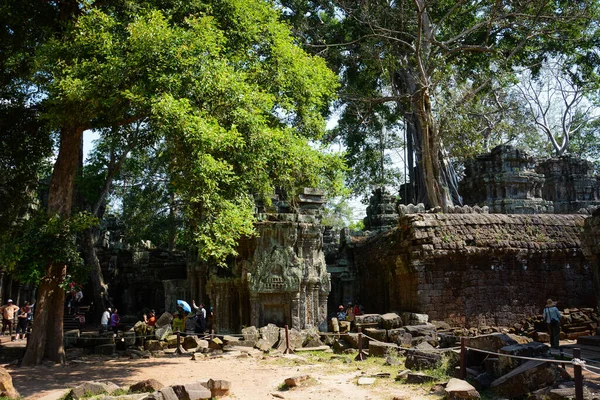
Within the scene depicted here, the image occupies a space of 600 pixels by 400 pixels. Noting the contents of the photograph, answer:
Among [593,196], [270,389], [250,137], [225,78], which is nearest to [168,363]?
[270,389]

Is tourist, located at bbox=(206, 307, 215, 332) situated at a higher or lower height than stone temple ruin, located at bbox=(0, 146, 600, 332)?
lower

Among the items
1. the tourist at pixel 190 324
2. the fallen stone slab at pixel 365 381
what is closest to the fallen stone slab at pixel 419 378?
the fallen stone slab at pixel 365 381

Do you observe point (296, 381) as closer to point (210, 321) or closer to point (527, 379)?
point (527, 379)

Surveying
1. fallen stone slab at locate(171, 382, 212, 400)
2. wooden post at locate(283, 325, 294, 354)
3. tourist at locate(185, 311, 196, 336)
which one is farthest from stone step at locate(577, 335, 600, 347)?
Answer: tourist at locate(185, 311, 196, 336)

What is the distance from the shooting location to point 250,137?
10820 millimetres

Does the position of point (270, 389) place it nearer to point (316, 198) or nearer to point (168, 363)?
point (168, 363)

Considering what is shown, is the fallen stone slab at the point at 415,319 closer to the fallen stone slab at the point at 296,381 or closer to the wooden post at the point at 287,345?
the wooden post at the point at 287,345

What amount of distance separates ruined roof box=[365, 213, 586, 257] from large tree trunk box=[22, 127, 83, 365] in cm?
875

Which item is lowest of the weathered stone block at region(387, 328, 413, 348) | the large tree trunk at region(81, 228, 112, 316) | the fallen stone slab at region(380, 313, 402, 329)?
the weathered stone block at region(387, 328, 413, 348)

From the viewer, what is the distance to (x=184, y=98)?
9.85m

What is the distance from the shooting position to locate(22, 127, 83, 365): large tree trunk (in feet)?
36.8

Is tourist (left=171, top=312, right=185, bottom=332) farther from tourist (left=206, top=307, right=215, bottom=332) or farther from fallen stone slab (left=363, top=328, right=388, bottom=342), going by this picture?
fallen stone slab (left=363, top=328, right=388, bottom=342)

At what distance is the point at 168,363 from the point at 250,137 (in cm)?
515

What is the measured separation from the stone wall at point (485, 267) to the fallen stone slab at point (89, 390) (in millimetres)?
8684
